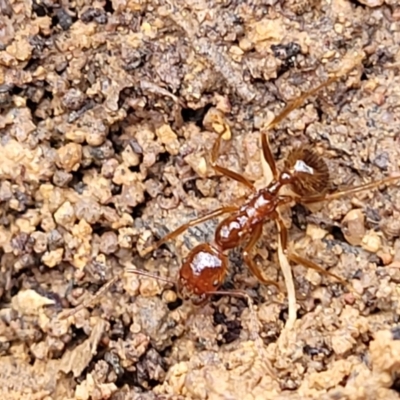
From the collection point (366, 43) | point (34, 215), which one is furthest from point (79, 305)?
point (366, 43)

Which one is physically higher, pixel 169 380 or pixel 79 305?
pixel 79 305

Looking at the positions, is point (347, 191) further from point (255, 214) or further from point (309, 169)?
point (255, 214)

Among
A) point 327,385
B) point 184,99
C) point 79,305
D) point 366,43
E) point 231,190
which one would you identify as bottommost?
point 327,385

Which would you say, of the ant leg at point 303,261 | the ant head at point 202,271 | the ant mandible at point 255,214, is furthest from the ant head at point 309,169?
the ant head at point 202,271

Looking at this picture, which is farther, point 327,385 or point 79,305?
point 79,305

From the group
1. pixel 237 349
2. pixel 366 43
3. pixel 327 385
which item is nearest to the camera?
pixel 327 385

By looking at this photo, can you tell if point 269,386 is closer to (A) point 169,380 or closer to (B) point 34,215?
(A) point 169,380

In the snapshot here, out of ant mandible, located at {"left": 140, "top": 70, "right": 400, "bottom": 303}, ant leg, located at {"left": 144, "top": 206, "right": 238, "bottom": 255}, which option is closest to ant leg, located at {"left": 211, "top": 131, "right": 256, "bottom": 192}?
ant mandible, located at {"left": 140, "top": 70, "right": 400, "bottom": 303}
